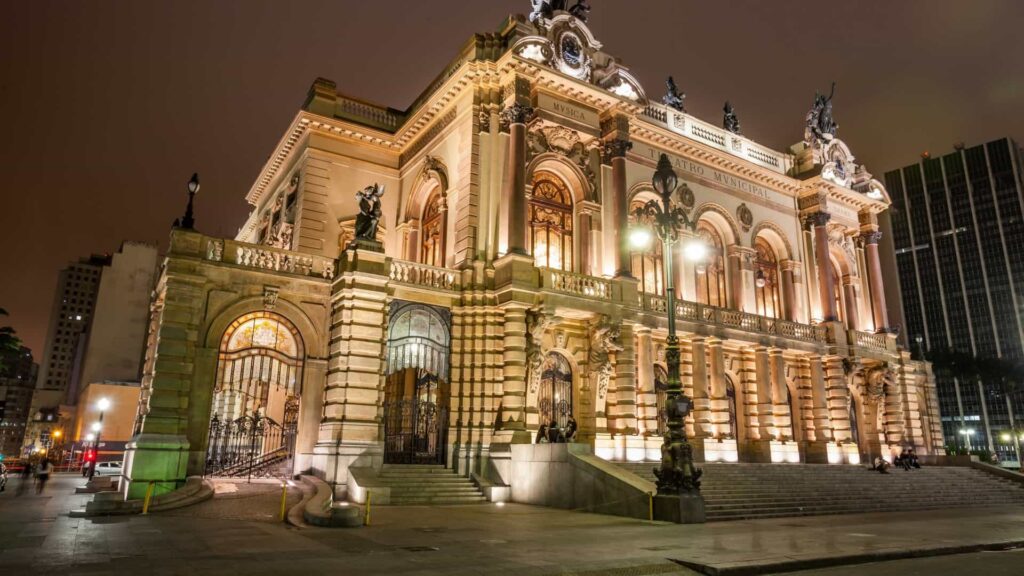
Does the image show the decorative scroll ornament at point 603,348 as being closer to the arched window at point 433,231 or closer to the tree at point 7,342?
the arched window at point 433,231

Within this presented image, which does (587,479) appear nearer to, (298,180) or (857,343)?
(298,180)

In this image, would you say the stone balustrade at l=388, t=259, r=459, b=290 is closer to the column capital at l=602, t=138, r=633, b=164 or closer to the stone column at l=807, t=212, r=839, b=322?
the column capital at l=602, t=138, r=633, b=164

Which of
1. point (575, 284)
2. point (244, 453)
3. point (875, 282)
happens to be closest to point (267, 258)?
point (244, 453)

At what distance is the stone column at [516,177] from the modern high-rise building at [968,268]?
10233cm

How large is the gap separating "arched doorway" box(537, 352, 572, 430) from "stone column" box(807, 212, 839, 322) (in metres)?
16.8

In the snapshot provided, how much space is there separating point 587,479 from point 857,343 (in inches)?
906

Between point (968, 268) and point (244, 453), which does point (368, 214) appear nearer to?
point (244, 453)

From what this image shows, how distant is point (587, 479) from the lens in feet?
62.2

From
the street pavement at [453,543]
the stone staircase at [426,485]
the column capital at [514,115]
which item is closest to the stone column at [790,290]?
the street pavement at [453,543]

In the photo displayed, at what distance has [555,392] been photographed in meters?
25.7

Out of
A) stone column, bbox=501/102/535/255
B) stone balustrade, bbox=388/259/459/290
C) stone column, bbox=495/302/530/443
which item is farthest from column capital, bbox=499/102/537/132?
stone column, bbox=495/302/530/443

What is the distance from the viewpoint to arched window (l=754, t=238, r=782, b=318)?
3450cm

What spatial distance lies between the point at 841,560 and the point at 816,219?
2895 centimetres

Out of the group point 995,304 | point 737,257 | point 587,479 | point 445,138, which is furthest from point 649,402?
point 995,304
